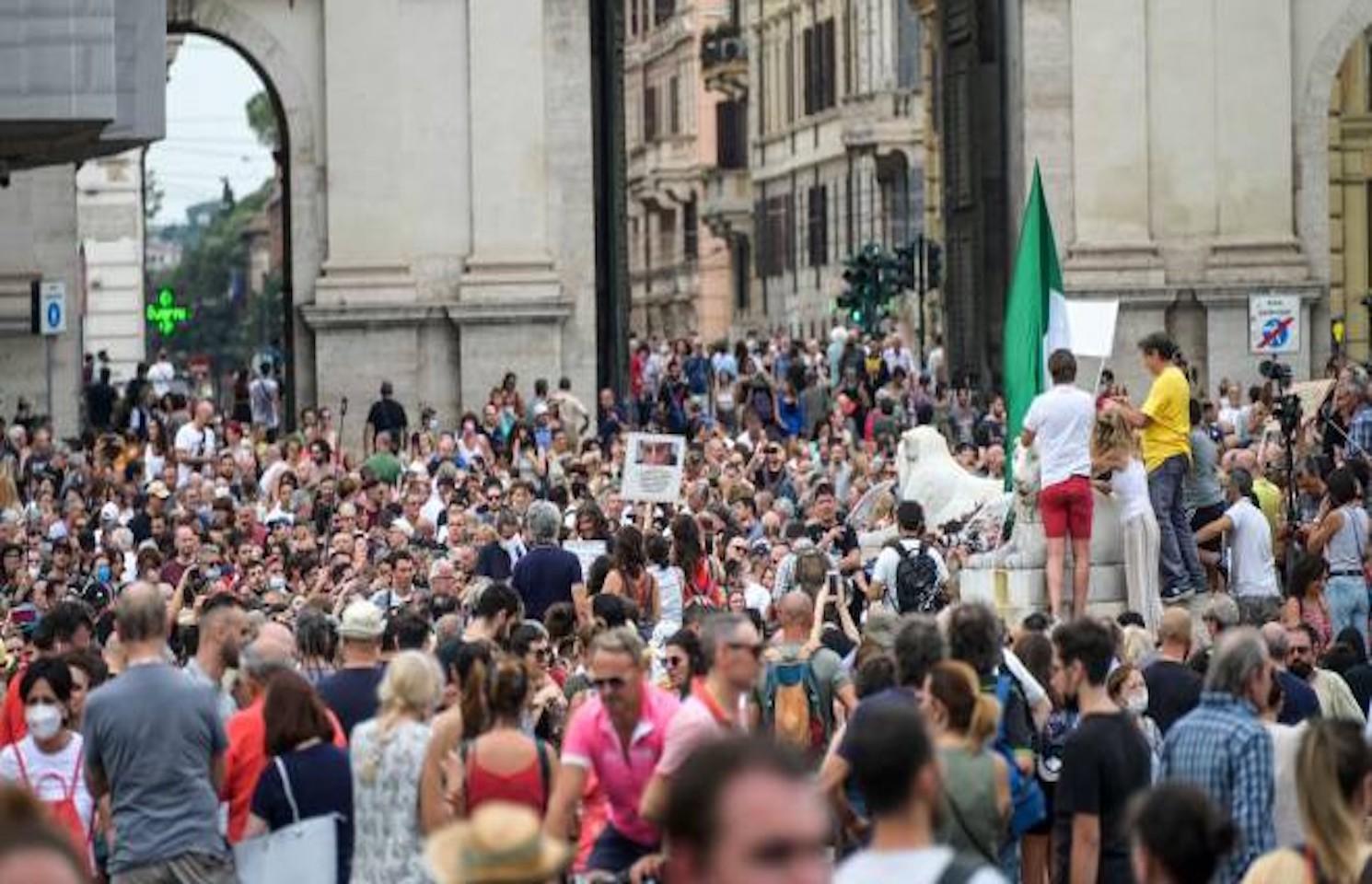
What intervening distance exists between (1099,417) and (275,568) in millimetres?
6396

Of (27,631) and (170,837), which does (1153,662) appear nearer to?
(170,837)

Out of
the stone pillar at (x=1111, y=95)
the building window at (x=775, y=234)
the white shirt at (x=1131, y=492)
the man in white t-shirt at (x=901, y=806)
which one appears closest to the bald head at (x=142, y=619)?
the man in white t-shirt at (x=901, y=806)

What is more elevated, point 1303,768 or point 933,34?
point 933,34

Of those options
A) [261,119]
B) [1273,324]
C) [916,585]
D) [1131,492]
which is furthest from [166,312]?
[261,119]

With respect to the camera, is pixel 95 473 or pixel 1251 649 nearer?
pixel 1251 649

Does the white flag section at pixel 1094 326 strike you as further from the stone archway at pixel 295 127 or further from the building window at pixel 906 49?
the building window at pixel 906 49

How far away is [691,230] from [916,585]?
90.3m

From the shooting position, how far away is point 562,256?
151 feet

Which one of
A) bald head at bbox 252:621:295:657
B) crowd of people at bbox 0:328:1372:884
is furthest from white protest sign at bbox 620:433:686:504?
bald head at bbox 252:621:295:657

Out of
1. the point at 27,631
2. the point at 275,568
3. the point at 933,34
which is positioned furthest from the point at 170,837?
the point at 933,34

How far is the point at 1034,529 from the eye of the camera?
1063 inches

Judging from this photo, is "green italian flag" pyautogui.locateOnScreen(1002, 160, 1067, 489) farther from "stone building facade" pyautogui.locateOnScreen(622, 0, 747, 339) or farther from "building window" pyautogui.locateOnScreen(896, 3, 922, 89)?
"stone building facade" pyautogui.locateOnScreen(622, 0, 747, 339)

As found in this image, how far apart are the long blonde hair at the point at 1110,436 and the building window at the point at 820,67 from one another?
238ft

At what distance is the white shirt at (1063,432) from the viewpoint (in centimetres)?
2595
